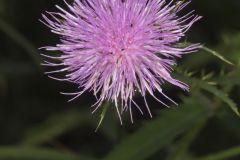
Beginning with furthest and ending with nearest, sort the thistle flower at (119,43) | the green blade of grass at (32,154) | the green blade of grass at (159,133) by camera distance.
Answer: the green blade of grass at (32,154)
the green blade of grass at (159,133)
the thistle flower at (119,43)

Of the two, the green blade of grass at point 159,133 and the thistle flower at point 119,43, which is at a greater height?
the thistle flower at point 119,43

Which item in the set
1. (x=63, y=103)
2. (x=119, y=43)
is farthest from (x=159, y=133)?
(x=63, y=103)

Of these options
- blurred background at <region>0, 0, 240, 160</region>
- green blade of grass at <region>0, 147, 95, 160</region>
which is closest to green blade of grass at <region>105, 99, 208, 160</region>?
blurred background at <region>0, 0, 240, 160</region>

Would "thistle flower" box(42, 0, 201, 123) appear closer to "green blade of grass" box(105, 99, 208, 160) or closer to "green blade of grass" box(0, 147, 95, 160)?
"green blade of grass" box(105, 99, 208, 160)

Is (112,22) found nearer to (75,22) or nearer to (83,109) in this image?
(75,22)

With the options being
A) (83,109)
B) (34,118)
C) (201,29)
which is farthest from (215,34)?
(34,118)

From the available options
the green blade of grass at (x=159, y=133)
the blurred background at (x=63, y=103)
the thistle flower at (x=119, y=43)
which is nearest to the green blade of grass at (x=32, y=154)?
the blurred background at (x=63, y=103)

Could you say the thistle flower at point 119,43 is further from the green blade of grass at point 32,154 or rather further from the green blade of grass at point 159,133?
the green blade of grass at point 32,154

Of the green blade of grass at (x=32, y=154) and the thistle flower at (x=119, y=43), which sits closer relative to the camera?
the thistle flower at (x=119, y=43)

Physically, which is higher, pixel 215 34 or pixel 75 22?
pixel 75 22
